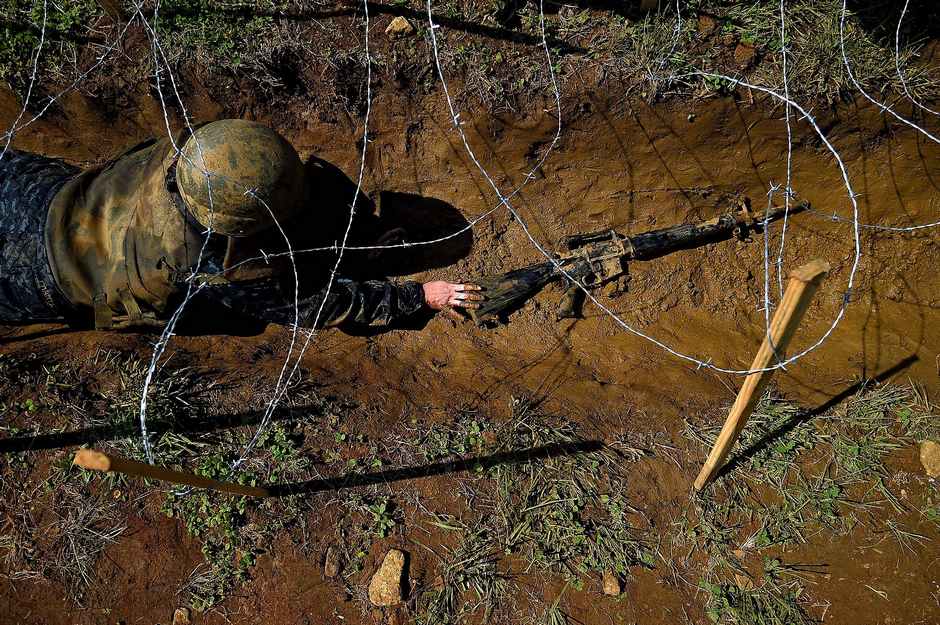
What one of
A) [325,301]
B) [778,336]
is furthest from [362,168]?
[778,336]

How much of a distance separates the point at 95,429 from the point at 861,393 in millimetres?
4794

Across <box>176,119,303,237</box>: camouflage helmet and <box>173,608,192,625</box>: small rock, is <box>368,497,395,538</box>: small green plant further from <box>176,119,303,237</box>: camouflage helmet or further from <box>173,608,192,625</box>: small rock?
<box>176,119,303,237</box>: camouflage helmet

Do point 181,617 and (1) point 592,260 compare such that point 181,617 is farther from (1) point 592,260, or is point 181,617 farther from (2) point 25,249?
(1) point 592,260

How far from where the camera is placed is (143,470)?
188cm

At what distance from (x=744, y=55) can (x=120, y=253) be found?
442cm

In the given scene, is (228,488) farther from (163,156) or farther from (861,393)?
(861,393)

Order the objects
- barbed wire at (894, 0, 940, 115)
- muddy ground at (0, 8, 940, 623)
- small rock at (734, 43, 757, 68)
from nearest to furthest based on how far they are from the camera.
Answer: muddy ground at (0, 8, 940, 623) → barbed wire at (894, 0, 940, 115) → small rock at (734, 43, 757, 68)

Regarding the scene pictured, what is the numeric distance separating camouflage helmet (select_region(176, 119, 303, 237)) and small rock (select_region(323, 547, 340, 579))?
1870mm

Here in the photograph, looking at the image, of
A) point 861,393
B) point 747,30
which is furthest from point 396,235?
point 861,393

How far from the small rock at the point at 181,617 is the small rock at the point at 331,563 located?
0.69 m

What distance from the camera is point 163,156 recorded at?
324cm

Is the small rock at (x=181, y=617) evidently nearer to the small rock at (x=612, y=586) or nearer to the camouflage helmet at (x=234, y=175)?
the camouflage helmet at (x=234, y=175)

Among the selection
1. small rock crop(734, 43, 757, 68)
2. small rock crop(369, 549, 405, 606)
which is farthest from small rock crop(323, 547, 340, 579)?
small rock crop(734, 43, 757, 68)

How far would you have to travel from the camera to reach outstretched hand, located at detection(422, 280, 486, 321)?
395 cm
